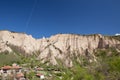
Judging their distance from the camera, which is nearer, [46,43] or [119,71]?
[119,71]

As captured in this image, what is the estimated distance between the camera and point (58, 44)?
385ft

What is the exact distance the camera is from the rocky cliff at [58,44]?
107 m

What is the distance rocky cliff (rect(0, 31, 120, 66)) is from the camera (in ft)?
353

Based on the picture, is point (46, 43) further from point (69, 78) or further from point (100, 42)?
point (69, 78)

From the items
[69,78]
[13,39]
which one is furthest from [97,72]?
[13,39]

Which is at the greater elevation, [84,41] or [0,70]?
[84,41]

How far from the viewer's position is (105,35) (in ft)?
415

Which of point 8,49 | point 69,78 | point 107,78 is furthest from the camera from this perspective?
point 8,49

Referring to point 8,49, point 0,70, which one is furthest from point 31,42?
point 0,70

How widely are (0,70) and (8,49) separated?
2622 cm

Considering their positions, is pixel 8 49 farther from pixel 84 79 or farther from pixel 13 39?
pixel 84 79

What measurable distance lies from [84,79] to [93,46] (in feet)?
311

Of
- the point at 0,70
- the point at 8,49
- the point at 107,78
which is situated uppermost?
the point at 8,49

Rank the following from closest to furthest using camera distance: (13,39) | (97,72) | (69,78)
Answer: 1. (97,72)
2. (69,78)
3. (13,39)
